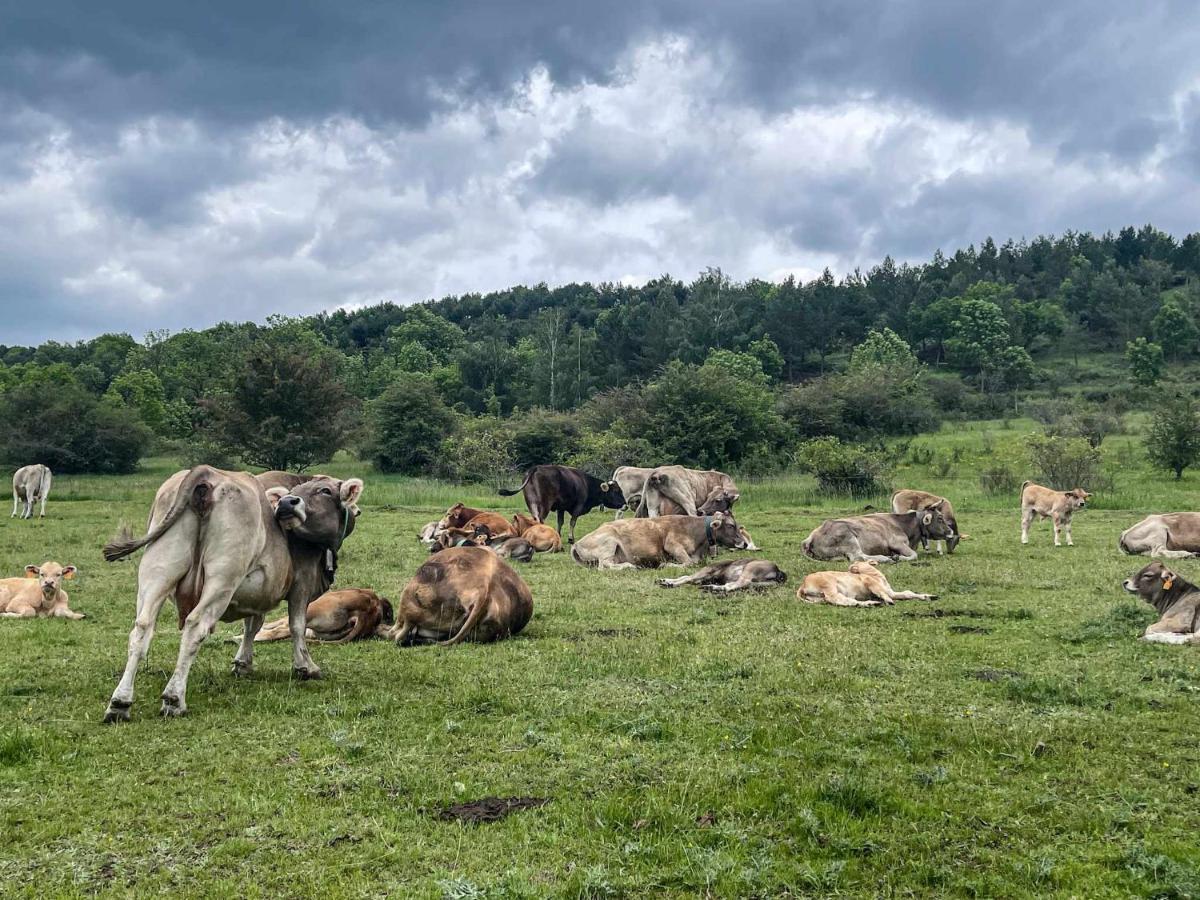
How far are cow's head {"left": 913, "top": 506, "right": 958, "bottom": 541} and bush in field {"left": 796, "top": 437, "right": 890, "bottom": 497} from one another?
14529 millimetres

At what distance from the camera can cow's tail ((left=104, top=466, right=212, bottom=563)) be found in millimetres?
7023

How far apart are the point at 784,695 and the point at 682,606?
5.00 metres

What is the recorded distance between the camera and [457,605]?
970 cm

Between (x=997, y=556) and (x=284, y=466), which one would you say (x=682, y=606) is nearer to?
(x=997, y=556)

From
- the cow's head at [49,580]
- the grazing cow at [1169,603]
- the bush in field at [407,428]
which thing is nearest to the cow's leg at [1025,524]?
the grazing cow at [1169,603]

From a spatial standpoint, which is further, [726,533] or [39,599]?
[726,533]

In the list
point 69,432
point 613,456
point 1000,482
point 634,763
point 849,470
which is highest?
point 69,432

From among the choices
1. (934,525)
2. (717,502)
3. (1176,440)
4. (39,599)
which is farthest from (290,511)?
(1176,440)

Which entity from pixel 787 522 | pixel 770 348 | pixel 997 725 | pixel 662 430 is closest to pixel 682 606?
pixel 997 725

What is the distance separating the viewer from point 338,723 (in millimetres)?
6648

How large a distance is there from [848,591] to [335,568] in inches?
282

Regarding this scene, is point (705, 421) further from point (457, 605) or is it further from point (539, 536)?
point (457, 605)

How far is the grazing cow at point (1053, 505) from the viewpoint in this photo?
19.8 meters

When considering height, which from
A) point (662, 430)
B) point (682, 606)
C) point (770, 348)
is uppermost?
point (770, 348)
